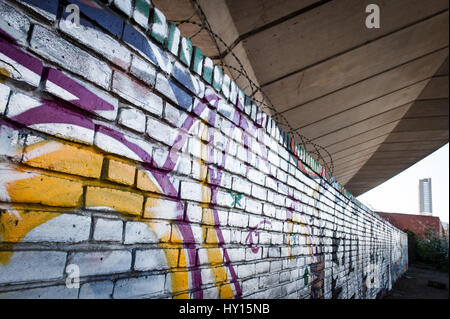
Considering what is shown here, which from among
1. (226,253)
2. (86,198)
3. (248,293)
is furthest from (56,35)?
(248,293)

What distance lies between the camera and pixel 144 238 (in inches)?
40.9

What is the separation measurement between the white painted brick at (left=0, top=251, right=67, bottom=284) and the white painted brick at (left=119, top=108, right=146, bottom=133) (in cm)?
50

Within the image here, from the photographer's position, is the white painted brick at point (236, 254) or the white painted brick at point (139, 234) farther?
the white painted brick at point (236, 254)

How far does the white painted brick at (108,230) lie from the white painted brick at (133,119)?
14.5 inches

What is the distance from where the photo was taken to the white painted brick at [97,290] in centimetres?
84

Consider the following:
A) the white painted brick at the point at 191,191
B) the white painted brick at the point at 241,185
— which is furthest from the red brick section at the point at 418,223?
the white painted brick at the point at 191,191

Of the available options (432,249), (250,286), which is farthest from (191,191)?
(432,249)

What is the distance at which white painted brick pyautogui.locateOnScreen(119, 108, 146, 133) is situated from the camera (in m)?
0.98

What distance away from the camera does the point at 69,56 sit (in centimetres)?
83

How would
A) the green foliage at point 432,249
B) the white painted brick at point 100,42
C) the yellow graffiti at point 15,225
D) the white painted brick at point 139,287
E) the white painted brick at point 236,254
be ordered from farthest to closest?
1. the green foliage at point 432,249
2. the white painted brick at point 236,254
3. the white painted brick at point 139,287
4. the white painted brick at point 100,42
5. the yellow graffiti at point 15,225

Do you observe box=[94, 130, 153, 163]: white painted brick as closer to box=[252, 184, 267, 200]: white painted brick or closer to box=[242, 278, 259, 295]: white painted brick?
box=[252, 184, 267, 200]: white painted brick

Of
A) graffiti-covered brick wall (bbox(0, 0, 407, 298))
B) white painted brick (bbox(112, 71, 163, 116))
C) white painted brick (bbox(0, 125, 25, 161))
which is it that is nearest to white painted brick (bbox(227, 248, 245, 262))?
graffiti-covered brick wall (bbox(0, 0, 407, 298))

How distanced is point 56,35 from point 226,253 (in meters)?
1.29

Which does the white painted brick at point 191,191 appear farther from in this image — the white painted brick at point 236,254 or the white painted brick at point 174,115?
the white painted brick at point 236,254
